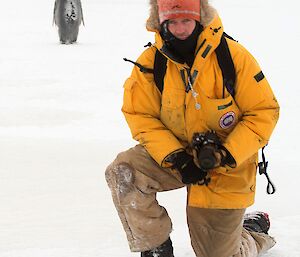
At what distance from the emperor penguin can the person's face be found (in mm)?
8773

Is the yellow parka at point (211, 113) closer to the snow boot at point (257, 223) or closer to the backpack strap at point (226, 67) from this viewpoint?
the backpack strap at point (226, 67)

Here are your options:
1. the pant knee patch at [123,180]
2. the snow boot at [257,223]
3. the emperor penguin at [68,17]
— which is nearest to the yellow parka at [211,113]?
the pant knee patch at [123,180]

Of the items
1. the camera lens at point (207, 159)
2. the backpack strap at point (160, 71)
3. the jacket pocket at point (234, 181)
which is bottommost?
the jacket pocket at point (234, 181)

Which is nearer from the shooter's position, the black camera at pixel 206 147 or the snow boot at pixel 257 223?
the black camera at pixel 206 147

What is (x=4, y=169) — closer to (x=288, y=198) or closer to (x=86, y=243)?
(x=86, y=243)

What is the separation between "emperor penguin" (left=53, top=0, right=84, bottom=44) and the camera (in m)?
11.0

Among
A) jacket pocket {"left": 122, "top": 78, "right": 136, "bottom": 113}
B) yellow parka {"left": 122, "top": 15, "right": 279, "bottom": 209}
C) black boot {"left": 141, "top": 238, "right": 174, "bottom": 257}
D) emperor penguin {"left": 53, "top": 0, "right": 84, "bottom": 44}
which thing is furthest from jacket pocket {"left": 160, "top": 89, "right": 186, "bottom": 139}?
emperor penguin {"left": 53, "top": 0, "right": 84, "bottom": 44}

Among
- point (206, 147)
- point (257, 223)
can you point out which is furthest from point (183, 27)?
point (257, 223)

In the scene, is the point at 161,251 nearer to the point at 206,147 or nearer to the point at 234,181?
the point at 234,181

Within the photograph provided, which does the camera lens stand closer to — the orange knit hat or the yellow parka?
the yellow parka

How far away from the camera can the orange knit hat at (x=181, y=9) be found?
214cm

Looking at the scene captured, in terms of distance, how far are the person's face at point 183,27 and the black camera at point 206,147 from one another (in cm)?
34

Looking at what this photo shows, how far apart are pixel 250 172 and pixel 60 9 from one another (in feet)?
34.0

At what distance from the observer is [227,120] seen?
7.16 ft
